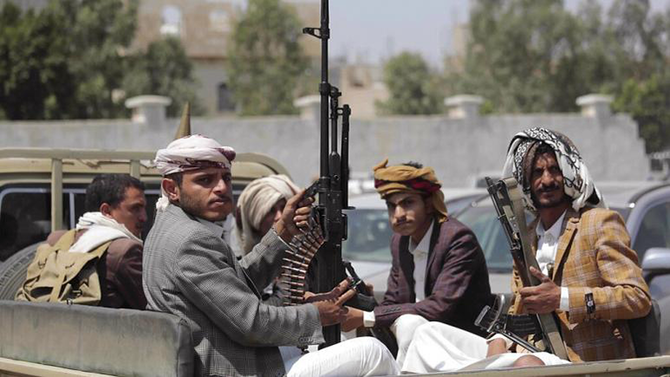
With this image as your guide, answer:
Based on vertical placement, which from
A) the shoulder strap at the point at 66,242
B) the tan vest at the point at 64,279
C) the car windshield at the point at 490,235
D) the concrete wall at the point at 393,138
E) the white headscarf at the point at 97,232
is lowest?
the concrete wall at the point at 393,138

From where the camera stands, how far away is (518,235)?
4.30m

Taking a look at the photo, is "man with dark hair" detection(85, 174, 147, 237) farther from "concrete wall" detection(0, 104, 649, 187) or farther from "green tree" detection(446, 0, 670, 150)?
"green tree" detection(446, 0, 670, 150)

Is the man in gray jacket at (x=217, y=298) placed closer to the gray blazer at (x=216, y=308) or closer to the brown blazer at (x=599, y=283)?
the gray blazer at (x=216, y=308)

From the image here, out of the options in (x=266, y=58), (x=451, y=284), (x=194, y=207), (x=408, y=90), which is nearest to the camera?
(x=194, y=207)

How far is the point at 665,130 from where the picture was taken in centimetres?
4316

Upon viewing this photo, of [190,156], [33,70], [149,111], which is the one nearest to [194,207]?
[190,156]

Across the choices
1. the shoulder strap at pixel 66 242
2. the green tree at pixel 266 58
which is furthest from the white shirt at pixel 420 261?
the green tree at pixel 266 58

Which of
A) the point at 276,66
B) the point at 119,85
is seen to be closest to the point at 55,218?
the point at 119,85

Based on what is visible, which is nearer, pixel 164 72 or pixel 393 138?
pixel 393 138

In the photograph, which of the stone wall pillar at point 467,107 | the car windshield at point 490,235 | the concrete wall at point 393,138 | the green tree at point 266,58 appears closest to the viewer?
the car windshield at point 490,235

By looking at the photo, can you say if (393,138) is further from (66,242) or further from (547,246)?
(547,246)

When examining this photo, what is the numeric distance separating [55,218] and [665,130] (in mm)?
39207

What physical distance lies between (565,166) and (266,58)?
1812 inches

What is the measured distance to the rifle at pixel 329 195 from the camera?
4328 mm
